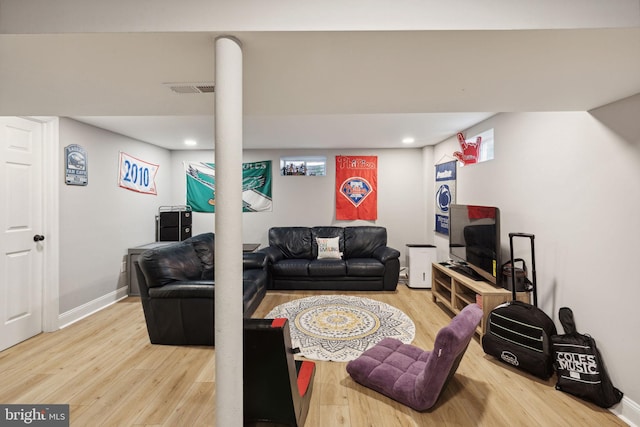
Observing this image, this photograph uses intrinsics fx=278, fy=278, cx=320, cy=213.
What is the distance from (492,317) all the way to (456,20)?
2280 millimetres

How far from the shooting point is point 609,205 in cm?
185

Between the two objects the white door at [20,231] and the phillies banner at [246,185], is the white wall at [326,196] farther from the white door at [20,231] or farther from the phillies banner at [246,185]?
the white door at [20,231]

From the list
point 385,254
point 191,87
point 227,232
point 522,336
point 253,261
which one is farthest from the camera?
point 385,254

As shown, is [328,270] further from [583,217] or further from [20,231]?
[20,231]

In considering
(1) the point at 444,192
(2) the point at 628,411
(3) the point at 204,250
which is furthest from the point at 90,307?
(1) the point at 444,192

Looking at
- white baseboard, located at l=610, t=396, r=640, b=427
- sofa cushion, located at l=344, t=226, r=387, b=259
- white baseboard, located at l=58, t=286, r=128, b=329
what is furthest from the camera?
sofa cushion, located at l=344, t=226, r=387, b=259

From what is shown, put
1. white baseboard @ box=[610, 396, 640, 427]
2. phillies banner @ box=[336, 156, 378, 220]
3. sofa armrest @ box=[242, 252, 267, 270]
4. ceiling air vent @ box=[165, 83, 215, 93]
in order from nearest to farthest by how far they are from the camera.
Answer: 1. ceiling air vent @ box=[165, 83, 215, 93]
2. white baseboard @ box=[610, 396, 640, 427]
3. sofa armrest @ box=[242, 252, 267, 270]
4. phillies banner @ box=[336, 156, 378, 220]

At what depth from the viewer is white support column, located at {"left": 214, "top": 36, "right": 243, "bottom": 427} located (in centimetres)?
102

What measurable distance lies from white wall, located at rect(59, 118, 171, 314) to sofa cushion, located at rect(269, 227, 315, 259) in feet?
6.97

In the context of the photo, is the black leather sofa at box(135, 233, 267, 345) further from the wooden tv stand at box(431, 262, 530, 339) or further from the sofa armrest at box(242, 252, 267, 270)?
the wooden tv stand at box(431, 262, 530, 339)

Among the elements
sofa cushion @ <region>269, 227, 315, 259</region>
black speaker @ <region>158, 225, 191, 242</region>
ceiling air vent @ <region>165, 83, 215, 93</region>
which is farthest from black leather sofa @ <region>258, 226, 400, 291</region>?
ceiling air vent @ <region>165, 83, 215, 93</region>

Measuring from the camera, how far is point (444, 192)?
4.46 m

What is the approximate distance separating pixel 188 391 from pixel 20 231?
2400 millimetres

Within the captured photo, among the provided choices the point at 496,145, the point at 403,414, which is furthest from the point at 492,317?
the point at 496,145
